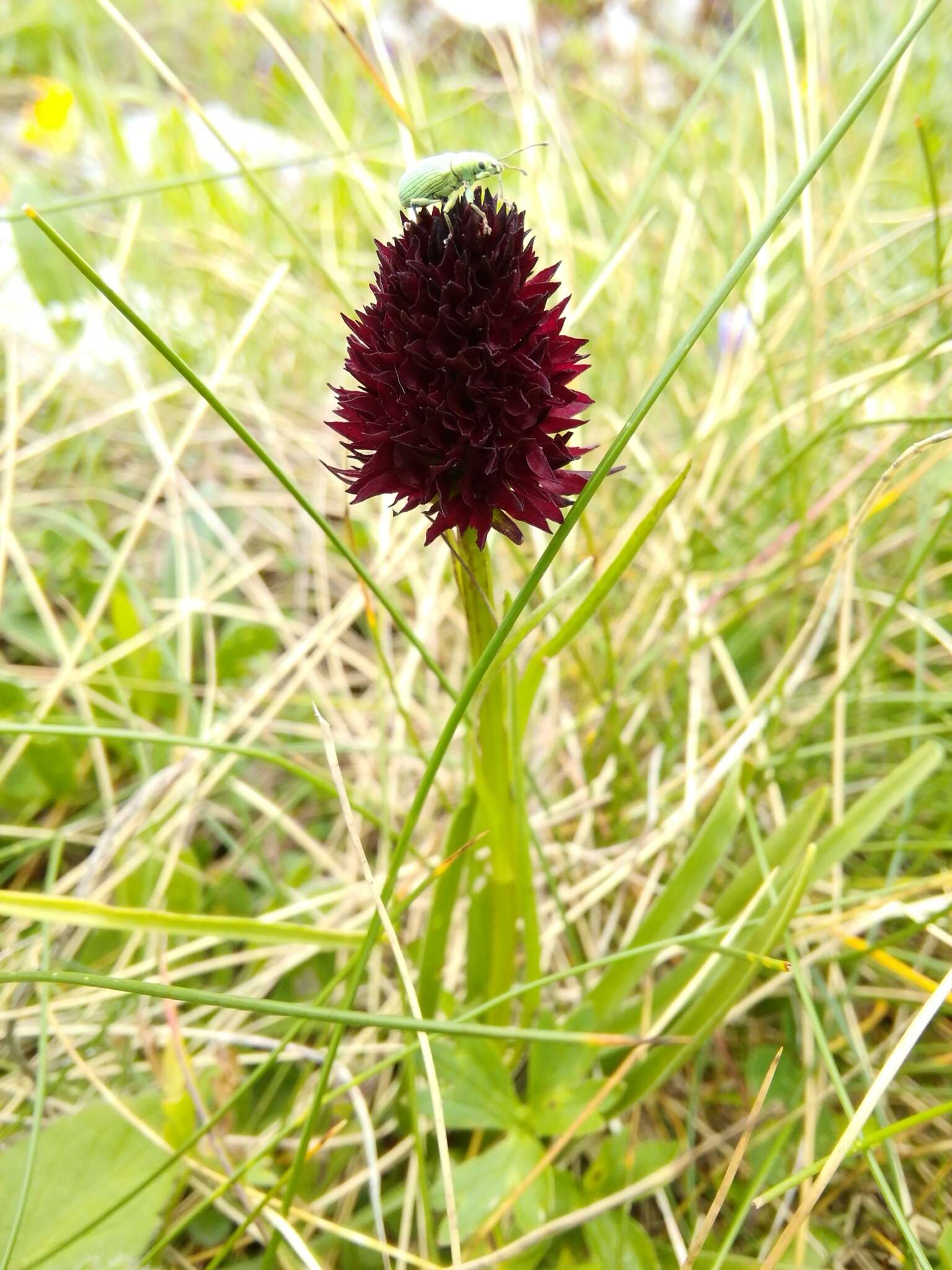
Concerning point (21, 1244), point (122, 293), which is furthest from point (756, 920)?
point (122, 293)

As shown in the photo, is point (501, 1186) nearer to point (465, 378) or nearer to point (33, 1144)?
point (33, 1144)

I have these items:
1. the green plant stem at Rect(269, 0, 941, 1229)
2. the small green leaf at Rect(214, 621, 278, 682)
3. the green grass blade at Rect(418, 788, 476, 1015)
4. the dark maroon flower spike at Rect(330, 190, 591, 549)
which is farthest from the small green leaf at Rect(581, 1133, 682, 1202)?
the small green leaf at Rect(214, 621, 278, 682)

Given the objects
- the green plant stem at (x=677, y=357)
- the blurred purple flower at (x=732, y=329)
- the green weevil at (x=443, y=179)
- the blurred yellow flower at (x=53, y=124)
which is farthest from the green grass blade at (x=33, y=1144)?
the blurred yellow flower at (x=53, y=124)

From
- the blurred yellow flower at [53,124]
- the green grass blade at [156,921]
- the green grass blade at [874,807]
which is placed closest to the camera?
the green grass blade at [156,921]

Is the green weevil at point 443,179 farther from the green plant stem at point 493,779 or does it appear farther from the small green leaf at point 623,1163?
the small green leaf at point 623,1163

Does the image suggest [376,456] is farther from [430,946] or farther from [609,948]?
[609,948]

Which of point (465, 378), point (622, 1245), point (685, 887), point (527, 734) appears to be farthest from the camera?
point (527, 734)

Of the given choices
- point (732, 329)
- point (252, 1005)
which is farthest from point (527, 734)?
point (732, 329)
